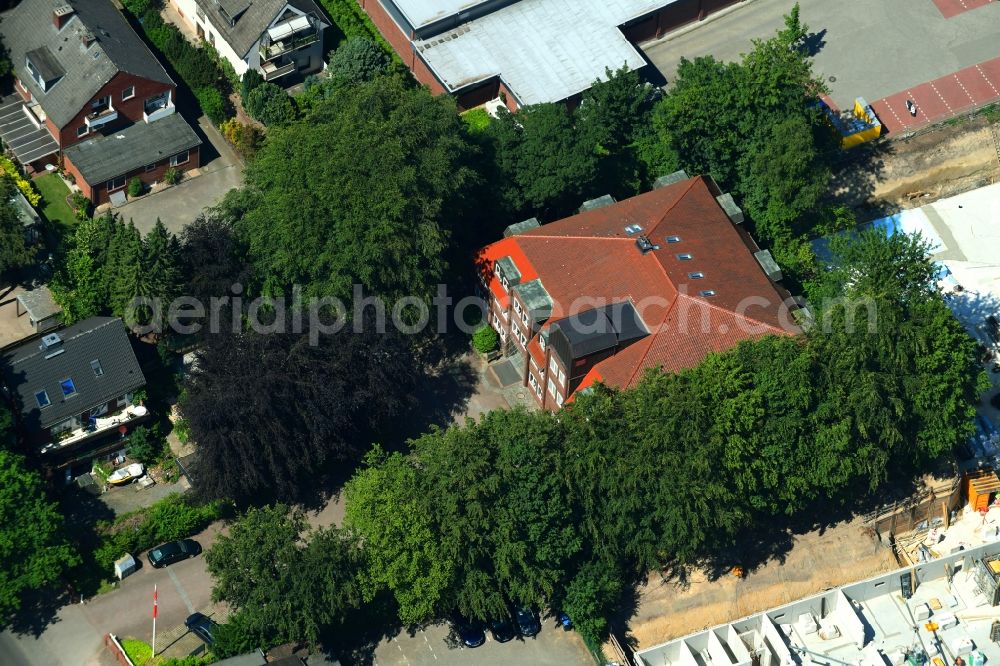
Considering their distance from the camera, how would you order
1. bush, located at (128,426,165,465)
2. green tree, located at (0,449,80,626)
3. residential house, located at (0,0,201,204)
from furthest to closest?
1. residential house, located at (0,0,201,204)
2. bush, located at (128,426,165,465)
3. green tree, located at (0,449,80,626)

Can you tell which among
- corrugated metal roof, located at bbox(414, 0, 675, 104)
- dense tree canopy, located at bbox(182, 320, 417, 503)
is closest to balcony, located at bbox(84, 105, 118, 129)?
dense tree canopy, located at bbox(182, 320, 417, 503)

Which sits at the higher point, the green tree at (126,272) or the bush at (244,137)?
the bush at (244,137)

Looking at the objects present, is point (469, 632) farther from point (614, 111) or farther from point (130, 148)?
point (130, 148)

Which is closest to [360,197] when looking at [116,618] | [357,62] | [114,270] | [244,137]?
[244,137]

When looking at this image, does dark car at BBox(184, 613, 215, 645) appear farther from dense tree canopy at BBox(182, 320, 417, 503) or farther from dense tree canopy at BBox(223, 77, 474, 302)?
dense tree canopy at BBox(223, 77, 474, 302)

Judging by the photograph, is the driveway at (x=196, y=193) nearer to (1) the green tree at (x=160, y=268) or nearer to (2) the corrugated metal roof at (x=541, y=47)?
(1) the green tree at (x=160, y=268)

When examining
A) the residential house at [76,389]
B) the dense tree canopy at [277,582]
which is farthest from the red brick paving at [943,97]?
the residential house at [76,389]

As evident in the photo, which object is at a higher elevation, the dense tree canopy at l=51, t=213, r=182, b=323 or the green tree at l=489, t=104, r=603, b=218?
the dense tree canopy at l=51, t=213, r=182, b=323
